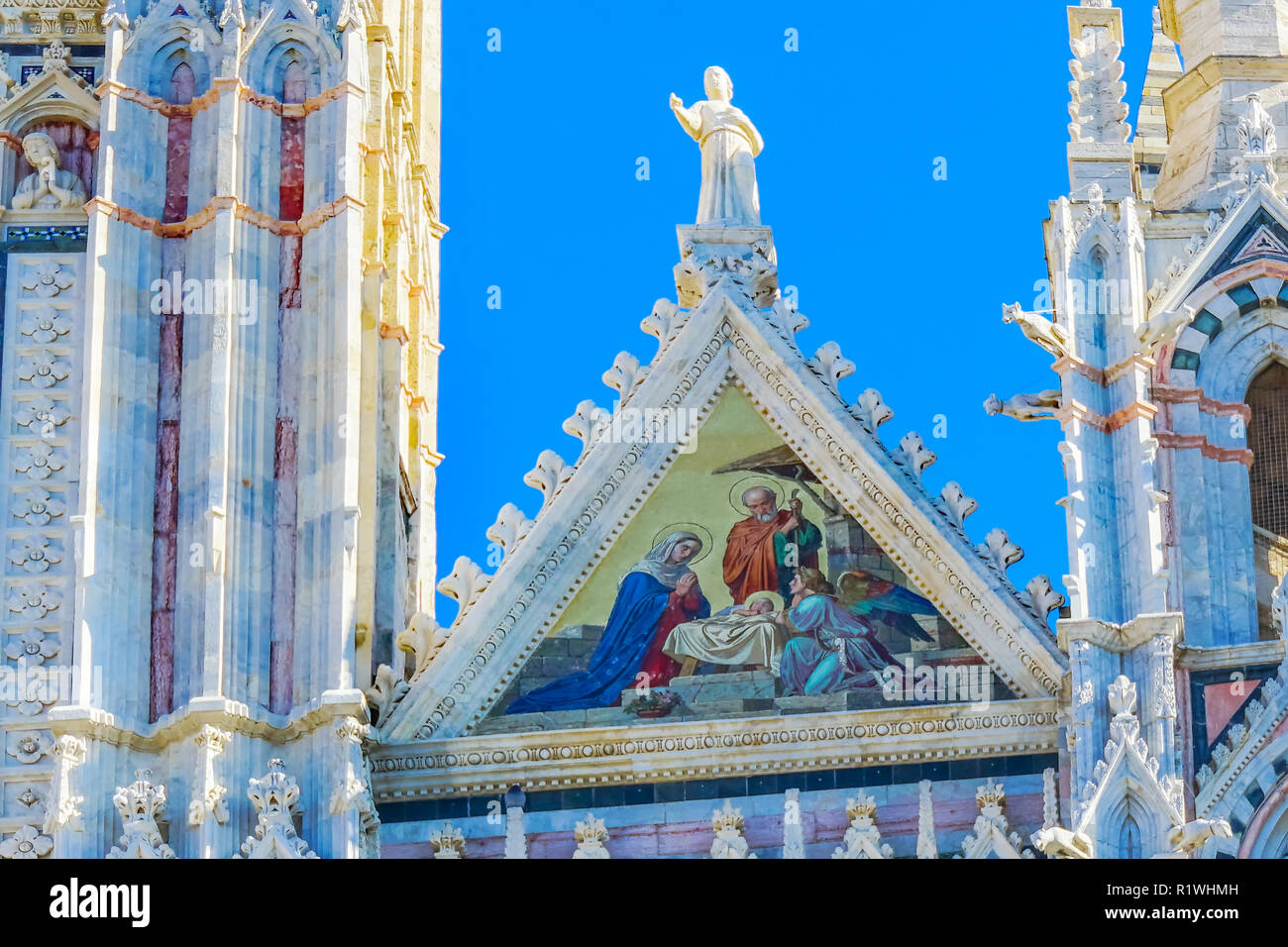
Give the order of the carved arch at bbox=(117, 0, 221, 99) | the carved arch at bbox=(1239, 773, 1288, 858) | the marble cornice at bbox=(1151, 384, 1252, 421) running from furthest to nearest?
the carved arch at bbox=(117, 0, 221, 99) < the marble cornice at bbox=(1151, 384, 1252, 421) < the carved arch at bbox=(1239, 773, 1288, 858)

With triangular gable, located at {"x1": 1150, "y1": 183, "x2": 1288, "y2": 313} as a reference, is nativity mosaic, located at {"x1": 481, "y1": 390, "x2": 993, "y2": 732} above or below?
below

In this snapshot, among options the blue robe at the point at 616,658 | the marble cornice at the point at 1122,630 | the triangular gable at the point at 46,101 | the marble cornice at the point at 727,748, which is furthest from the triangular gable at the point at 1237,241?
the triangular gable at the point at 46,101

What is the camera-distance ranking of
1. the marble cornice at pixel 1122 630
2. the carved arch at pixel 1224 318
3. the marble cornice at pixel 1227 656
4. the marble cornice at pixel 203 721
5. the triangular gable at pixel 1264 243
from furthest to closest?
the triangular gable at pixel 1264 243
the carved arch at pixel 1224 318
the marble cornice at pixel 1227 656
the marble cornice at pixel 1122 630
the marble cornice at pixel 203 721

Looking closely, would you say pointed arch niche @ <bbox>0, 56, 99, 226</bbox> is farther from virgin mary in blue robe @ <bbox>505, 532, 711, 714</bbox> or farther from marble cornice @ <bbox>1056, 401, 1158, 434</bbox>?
marble cornice @ <bbox>1056, 401, 1158, 434</bbox>

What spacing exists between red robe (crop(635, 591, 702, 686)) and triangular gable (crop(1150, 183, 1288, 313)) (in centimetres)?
326

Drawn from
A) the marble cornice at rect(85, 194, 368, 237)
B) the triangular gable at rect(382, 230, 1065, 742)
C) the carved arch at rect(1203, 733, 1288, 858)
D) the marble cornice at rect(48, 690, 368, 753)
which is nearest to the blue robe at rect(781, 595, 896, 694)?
the triangular gable at rect(382, 230, 1065, 742)

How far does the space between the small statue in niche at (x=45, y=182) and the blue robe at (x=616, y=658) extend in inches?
164

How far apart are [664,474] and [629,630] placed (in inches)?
42.2

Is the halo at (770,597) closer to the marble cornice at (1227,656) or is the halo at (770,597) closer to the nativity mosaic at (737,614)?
the nativity mosaic at (737,614)

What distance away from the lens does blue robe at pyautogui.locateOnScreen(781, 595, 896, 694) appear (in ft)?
77.4

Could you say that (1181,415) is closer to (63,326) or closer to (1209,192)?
(1209,192)

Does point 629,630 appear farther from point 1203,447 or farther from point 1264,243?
point 1264,243

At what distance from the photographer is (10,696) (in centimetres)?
2348

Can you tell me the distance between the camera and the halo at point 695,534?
→ 24250 mm
